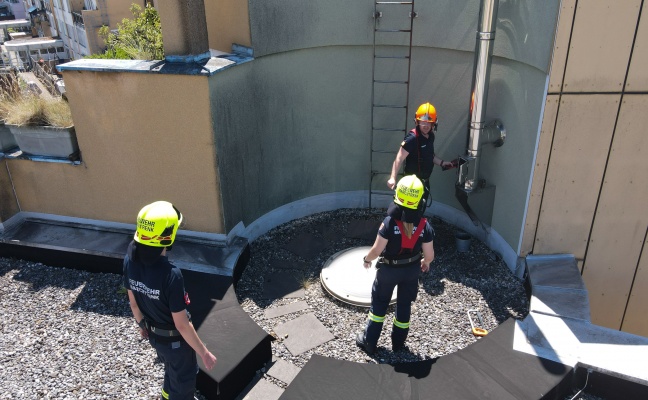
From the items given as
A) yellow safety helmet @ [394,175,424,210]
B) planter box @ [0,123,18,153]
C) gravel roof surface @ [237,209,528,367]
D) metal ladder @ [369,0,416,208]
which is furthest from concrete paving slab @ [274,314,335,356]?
planter box @ [0,123,18,153]

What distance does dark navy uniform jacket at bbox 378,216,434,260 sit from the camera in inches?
176

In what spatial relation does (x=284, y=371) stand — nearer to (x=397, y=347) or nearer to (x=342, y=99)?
(x=397, y=347)

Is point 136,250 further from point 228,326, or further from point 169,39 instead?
point 169,39

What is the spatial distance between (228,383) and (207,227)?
264 centimetres

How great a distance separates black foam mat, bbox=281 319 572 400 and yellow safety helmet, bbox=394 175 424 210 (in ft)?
5.37

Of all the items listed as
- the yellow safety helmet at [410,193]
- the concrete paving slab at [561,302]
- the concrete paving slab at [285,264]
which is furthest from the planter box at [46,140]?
the concrete paving slab at [561,302]

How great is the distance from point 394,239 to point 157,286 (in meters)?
2.16

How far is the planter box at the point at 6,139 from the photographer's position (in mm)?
6965

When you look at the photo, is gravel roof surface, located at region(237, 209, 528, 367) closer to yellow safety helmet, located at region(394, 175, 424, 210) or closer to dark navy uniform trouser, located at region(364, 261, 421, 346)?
dark navy uniform trouser, located at region(364, 261, 421, 346)

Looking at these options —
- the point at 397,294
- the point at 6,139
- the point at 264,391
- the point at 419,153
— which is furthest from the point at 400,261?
the point at 6,139

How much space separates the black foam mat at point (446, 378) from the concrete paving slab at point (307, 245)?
262 cm

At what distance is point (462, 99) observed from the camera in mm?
7301

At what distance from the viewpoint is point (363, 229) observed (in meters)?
7.89

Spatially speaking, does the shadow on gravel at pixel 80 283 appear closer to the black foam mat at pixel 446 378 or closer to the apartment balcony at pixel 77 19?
the black foam mat at pixel 446 378
